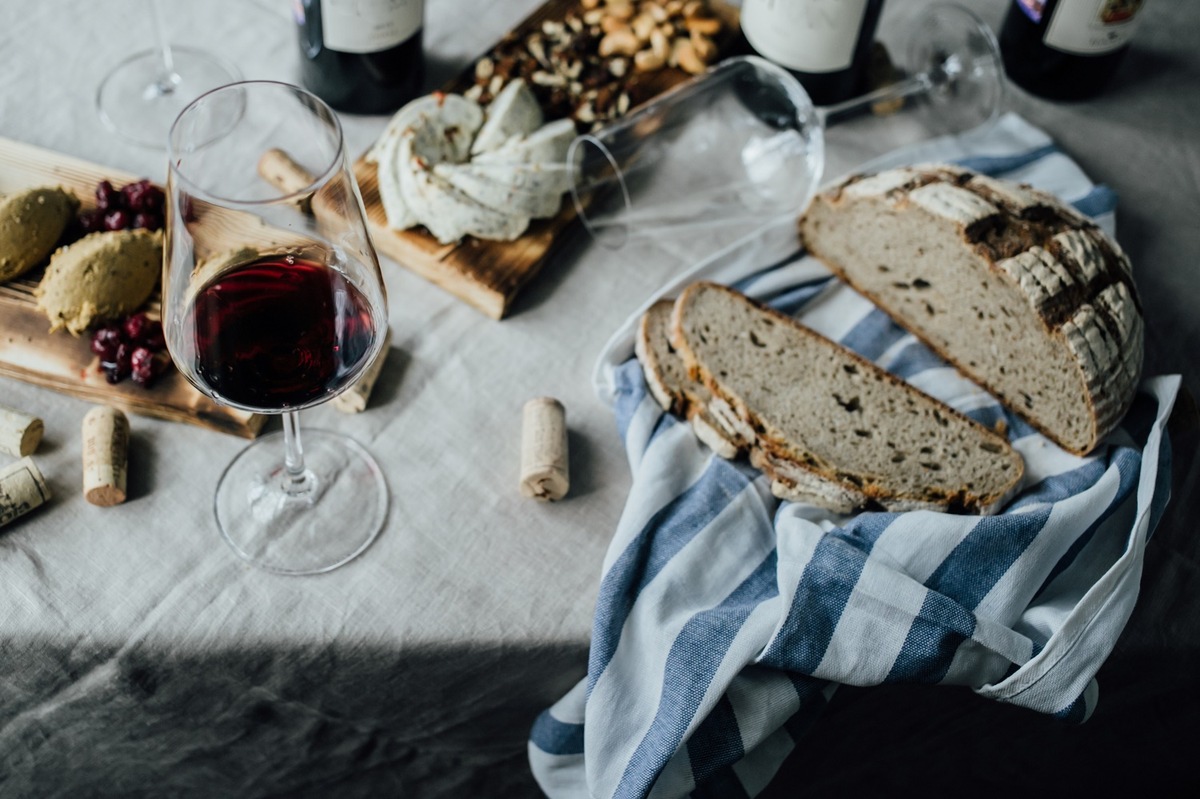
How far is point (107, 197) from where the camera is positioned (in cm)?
101

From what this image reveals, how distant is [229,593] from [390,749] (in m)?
0.23

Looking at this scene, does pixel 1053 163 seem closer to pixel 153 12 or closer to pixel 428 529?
pixel 428 529

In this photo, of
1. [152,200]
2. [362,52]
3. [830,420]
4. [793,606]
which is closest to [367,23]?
[362,52]

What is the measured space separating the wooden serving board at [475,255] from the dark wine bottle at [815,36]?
10.8 inches

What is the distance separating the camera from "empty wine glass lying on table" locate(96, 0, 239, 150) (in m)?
1.14

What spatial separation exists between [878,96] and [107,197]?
0.80 metres

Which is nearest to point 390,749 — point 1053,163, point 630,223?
point 630,223

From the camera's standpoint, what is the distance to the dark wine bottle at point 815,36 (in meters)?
1.09

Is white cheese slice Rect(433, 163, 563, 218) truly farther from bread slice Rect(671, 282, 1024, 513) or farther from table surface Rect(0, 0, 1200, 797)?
bread slice Rect(671, 282, 1024, 513)

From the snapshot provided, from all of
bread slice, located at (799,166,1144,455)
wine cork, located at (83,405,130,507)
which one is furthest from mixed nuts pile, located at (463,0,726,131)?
wine cork, located at (83,405,130,507)

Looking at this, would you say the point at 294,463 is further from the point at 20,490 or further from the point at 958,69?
the point at 958,69

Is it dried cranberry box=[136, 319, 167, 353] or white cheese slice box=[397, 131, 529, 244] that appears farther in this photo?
white cheese slice box=[397, 131, 529, 244]

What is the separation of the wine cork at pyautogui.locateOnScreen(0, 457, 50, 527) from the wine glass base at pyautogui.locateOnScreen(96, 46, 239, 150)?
41 cm

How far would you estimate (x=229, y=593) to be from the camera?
837mm
